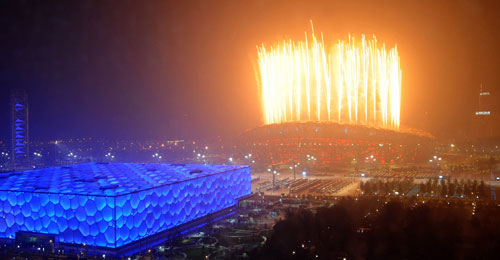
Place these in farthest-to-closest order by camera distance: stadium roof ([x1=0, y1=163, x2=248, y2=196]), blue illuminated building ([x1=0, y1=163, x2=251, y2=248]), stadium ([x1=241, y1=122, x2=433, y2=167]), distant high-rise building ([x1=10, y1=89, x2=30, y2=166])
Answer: stadium ([x1=241, y1=122, x2=433, y2=167])
distant high-rise building ([x1=10, y1=89, x2=30, y2=166])
stadium roof ([x1=0, y1=163, x2=248, y2=196])
blue illuminated building ([x1=0, y1=163, x2=251, y2=248])

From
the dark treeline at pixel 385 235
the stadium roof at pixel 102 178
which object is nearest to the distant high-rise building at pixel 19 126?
the stadium roof at pixel 102 178

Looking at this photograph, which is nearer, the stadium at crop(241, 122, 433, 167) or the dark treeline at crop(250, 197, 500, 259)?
the dark treeline at crop(250, 197, 500, 259)

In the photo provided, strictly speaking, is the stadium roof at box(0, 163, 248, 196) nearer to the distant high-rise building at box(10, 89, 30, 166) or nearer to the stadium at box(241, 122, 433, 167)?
the distant high-rise building at box(10, 89, 30, 166)

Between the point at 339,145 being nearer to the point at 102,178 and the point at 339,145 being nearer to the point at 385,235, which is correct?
the point at 102,178

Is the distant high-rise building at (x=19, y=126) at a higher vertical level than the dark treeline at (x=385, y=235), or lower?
higher

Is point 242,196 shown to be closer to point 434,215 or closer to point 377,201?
point 377,201

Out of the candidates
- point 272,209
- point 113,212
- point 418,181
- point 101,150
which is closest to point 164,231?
point 113,212

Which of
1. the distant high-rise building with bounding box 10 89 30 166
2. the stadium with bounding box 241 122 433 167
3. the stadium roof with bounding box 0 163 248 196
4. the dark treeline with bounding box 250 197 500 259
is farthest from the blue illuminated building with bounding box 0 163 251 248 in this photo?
the stadium with bounding box 241 122 433 167

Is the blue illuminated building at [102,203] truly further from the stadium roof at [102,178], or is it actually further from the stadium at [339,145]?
the stadium at [339,145]
